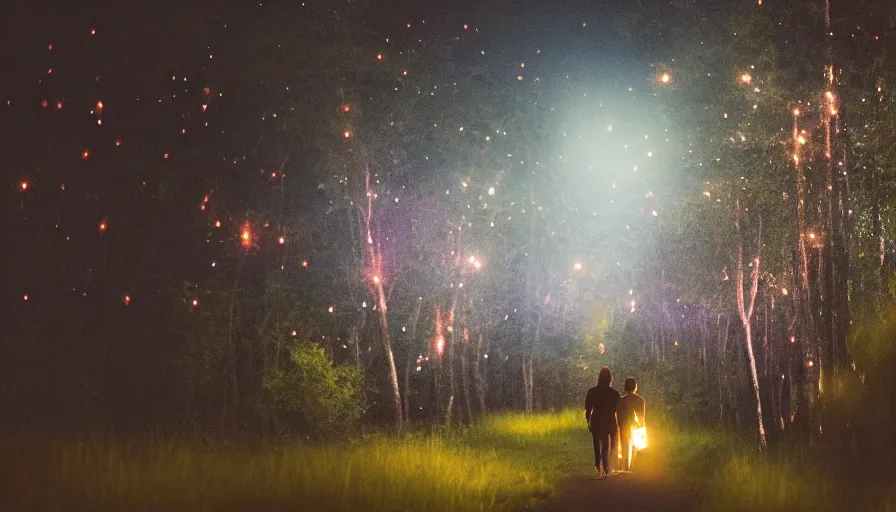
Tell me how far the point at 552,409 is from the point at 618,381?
338 inches

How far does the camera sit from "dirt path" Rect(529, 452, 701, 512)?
Answer: 513 inches

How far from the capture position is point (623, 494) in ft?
47.3

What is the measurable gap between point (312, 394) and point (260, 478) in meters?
9.34

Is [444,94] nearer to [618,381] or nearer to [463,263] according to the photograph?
[463,263]

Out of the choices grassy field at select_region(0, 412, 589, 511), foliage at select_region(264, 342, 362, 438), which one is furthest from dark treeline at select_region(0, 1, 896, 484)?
grassy field at select_region(0, 412, 589, 511)

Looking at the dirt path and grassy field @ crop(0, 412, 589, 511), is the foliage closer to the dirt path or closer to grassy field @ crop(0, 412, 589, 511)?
grassy field @ crop(0, 412, 589, 511)

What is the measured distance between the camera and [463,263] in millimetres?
35562

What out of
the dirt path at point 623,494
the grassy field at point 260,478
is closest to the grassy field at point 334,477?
the grassy field at point 260,478

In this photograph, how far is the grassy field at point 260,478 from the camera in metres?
11.2

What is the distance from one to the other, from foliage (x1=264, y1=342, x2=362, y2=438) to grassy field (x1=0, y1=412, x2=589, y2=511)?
2.42m

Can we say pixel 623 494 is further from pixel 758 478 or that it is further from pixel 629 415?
pixel 629 415

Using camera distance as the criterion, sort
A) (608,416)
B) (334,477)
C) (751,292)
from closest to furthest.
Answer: (334,477)
(608,416)
(751,292)

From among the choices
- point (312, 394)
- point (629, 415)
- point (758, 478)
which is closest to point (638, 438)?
point (629, 415)

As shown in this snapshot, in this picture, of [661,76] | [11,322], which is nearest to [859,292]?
[661,76]
